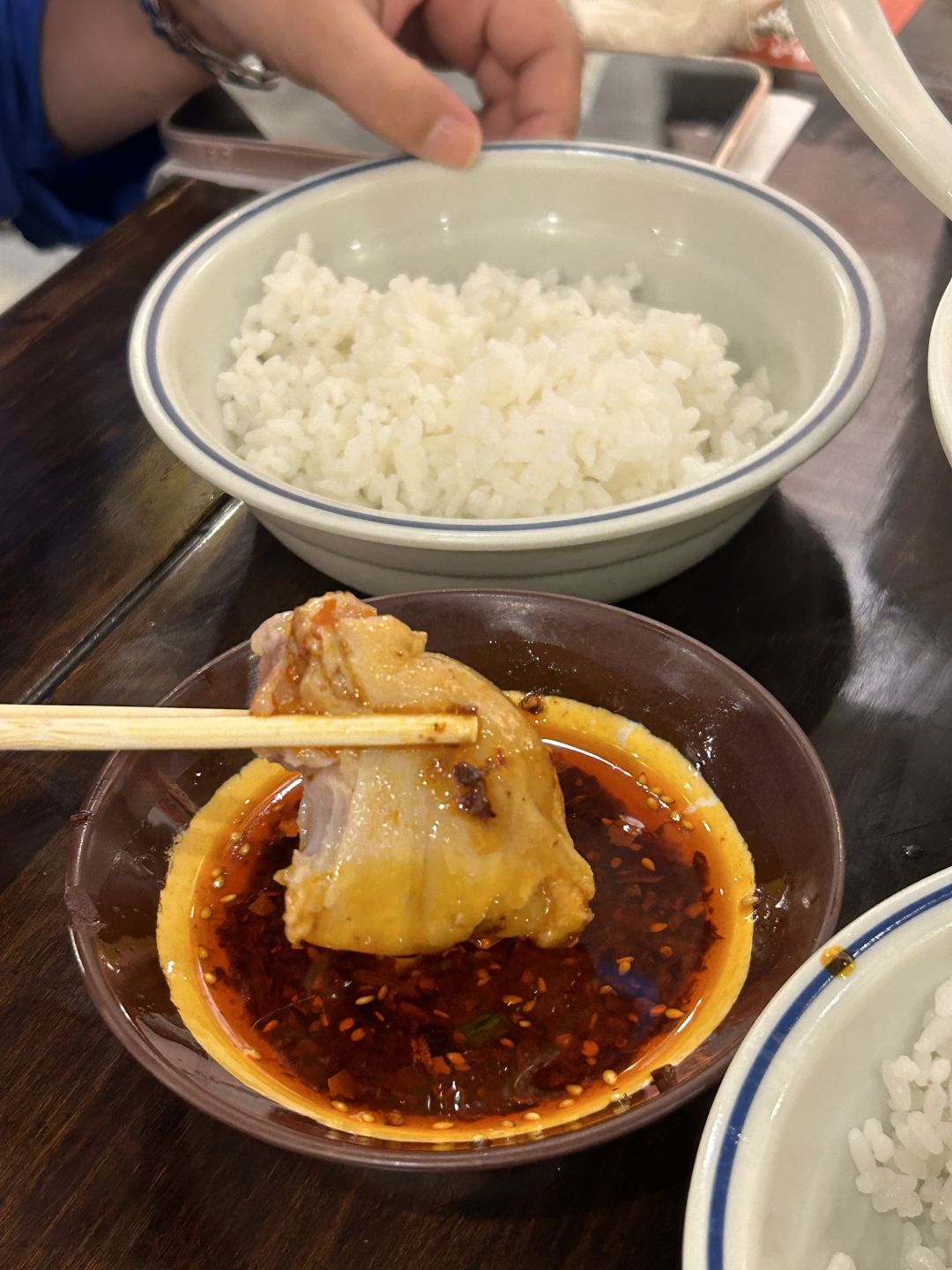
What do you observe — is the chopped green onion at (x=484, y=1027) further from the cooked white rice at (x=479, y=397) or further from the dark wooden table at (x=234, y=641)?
the cooked white rice at (x=479, y=397)

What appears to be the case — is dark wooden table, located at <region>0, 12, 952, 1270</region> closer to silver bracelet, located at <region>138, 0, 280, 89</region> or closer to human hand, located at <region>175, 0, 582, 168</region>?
silver bracelet, located at <region>138, 0, 280, 89</region>

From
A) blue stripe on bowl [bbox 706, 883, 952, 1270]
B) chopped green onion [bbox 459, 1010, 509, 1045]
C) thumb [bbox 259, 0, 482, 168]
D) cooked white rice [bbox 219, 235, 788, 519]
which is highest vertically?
thumb [bbox 259, 0, 482, 168]

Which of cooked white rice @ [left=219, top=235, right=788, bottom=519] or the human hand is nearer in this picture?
cooked white rice @ [left=219, top=235, right=788, bottom=519]

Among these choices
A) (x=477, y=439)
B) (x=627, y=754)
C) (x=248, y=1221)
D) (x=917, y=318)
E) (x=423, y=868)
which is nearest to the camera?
(x=248, y=1221)

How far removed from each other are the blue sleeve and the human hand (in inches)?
22.1

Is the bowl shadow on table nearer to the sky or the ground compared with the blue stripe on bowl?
nearer to the ground

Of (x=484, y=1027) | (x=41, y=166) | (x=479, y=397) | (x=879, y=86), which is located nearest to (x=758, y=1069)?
(x=484, y=1027)

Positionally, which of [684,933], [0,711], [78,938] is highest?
[0,711]

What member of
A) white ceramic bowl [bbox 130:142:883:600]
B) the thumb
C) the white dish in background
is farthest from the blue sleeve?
the white dish in background

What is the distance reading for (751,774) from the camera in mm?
1493

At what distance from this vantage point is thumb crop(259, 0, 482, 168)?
244 centimetres

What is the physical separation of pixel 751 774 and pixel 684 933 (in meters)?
0.23

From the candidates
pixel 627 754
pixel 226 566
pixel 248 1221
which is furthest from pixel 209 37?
pixel 248 1221

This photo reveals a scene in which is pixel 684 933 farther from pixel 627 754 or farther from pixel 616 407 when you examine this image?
pixel 616 407
